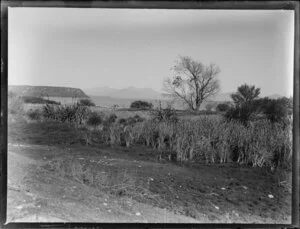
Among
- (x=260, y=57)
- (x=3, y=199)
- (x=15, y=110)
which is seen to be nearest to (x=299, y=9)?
(x=260, y=57)

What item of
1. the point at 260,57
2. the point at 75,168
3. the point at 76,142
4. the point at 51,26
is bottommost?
the point at 75,168

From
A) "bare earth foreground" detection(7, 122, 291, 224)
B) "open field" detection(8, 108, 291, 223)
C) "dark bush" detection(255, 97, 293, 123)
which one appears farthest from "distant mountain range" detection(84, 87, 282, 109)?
"bare earth foreground" detection(7, 122, 291, 224)

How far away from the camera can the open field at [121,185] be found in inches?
Result: 133

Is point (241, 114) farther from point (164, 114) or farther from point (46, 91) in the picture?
point (46, 91)

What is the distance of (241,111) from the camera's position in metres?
3.73

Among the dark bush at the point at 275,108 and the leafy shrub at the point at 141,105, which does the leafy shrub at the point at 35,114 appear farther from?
the dark bush at the point at 275,108

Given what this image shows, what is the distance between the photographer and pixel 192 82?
144 inches

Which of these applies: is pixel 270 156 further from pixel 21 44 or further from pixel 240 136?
pixel 21 44

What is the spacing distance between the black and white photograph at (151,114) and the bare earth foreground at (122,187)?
12mm

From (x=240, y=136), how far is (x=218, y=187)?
699mm

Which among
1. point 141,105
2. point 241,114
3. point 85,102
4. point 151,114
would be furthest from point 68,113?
point 241,114

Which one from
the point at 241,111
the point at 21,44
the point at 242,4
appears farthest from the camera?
the point at 241,111

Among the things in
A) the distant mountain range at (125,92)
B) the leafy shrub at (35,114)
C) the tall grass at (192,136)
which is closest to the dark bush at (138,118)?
the tall grass at (192,136)

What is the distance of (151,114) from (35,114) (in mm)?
1401
